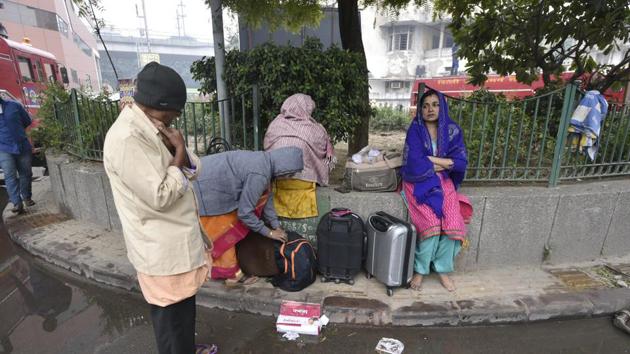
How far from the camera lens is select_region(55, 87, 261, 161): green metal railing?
3.70m

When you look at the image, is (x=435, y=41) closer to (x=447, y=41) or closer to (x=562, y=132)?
(x=447, y=41)

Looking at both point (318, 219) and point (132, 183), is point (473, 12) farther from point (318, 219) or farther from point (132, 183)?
Result: point (132, 183)

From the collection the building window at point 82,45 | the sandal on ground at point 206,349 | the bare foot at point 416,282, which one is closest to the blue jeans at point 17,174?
the sandal on ground at point 206,349

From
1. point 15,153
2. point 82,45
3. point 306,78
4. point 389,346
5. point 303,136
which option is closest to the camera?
point 389,346

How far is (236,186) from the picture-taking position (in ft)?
9.18

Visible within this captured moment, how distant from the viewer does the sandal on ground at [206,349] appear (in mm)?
2389

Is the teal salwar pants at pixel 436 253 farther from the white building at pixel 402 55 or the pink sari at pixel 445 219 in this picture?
the white building at pixel 402 55

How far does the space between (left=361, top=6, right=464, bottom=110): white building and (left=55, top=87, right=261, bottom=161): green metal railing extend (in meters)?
29.8

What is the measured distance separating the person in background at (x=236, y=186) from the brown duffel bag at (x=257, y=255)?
0.15 m

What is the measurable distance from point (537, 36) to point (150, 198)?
5.17 m

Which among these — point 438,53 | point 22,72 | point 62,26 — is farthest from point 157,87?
point 438,53

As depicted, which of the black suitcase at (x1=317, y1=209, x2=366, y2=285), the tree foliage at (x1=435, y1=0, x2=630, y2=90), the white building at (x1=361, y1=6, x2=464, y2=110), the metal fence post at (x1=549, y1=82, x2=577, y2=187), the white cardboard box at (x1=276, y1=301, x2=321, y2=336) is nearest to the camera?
the white cardboard box at (x1=276, y1=301, x2=321, y2=336)

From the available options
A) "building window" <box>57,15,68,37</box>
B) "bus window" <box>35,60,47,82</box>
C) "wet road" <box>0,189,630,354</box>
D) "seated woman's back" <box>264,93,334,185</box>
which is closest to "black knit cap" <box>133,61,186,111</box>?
"seated woman's back" <box>264,93,334,185</box>

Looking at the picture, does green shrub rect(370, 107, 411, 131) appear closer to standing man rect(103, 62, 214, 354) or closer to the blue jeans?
the blue jeans
